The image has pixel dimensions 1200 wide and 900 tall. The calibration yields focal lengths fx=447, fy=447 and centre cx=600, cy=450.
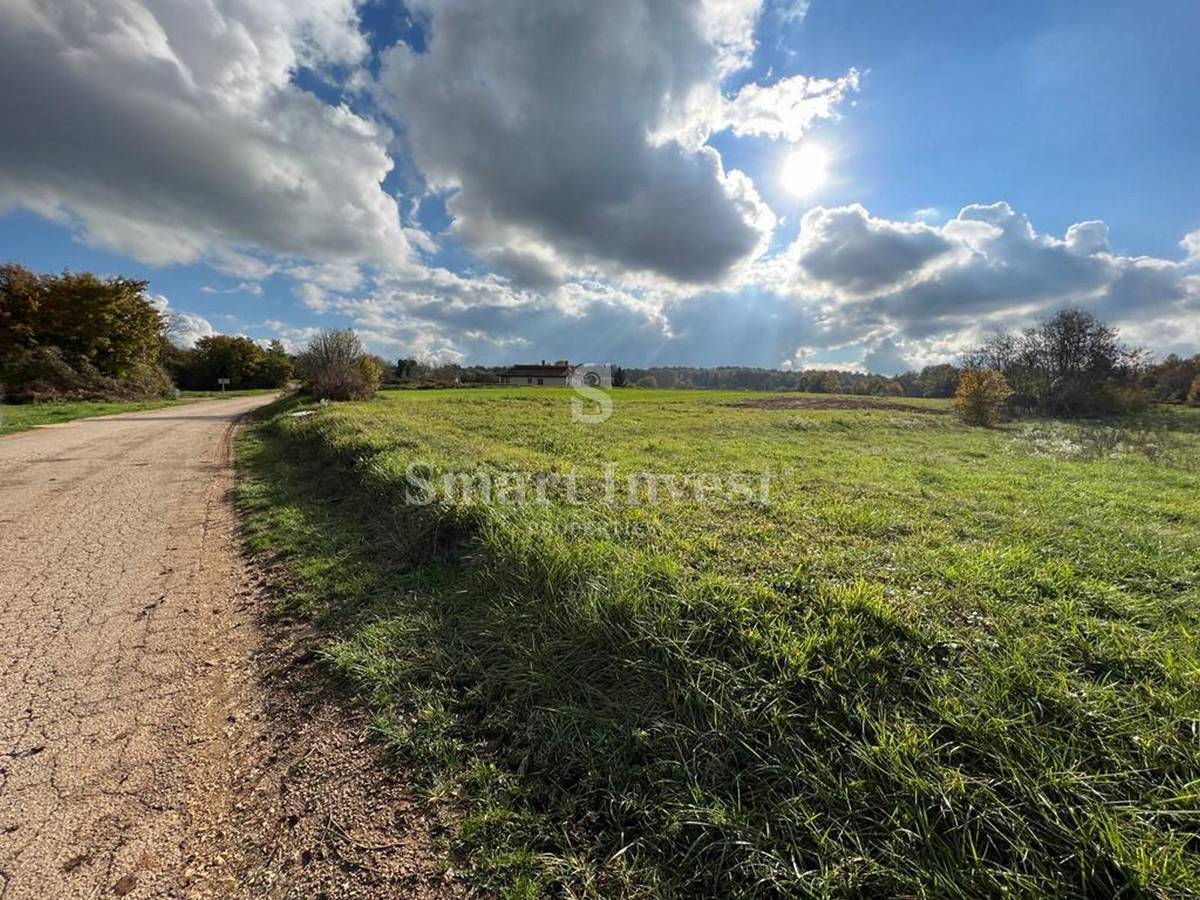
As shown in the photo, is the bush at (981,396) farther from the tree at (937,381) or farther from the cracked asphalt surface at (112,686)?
the tree at (937,381)

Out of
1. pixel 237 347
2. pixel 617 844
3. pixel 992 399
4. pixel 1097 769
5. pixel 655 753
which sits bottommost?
pixel 617 844

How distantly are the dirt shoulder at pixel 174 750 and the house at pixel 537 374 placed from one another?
6448 centimetres

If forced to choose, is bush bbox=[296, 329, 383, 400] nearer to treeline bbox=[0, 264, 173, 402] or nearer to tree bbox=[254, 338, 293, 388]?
treeline bbox=[0, 264, 173, 402]

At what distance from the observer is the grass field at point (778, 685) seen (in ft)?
5.94

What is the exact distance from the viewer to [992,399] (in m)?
23.3

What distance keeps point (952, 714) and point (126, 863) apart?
3728 millimetres

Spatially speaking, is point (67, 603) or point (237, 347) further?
point (237, 347)

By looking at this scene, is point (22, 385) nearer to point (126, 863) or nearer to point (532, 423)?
point (532, 423)

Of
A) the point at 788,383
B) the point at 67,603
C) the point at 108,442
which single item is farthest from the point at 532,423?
the point at 788,383

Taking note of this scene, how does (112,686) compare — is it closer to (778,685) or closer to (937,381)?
(778,685)
